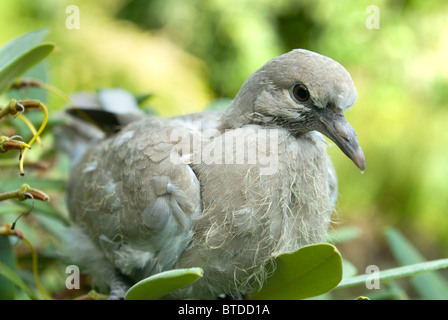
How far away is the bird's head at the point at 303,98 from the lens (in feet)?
3.10

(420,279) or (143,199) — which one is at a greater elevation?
(143,199)

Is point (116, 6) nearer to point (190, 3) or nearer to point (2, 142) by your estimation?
point (190, 3)

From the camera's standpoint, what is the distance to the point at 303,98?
1.00m

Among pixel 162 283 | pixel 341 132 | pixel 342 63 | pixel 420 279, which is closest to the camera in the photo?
pixel 162 283

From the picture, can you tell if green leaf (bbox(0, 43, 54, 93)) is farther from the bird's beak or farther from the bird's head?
the bird's beak

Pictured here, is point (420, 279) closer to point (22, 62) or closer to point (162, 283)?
point (162, 283)

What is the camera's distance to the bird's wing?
1019mm

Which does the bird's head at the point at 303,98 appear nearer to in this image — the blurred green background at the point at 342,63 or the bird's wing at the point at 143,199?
the bird's wing at the point at 143,199

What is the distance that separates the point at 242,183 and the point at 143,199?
0.78 feet

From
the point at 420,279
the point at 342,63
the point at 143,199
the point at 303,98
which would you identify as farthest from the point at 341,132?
the point at 342,63

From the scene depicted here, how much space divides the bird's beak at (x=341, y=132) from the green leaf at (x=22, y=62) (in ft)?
2.01

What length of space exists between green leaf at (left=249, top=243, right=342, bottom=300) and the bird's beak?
0.22 metres

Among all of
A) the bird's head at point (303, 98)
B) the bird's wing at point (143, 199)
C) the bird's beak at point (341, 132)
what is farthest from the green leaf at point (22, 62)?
the bird's beak at point (341, 132)
